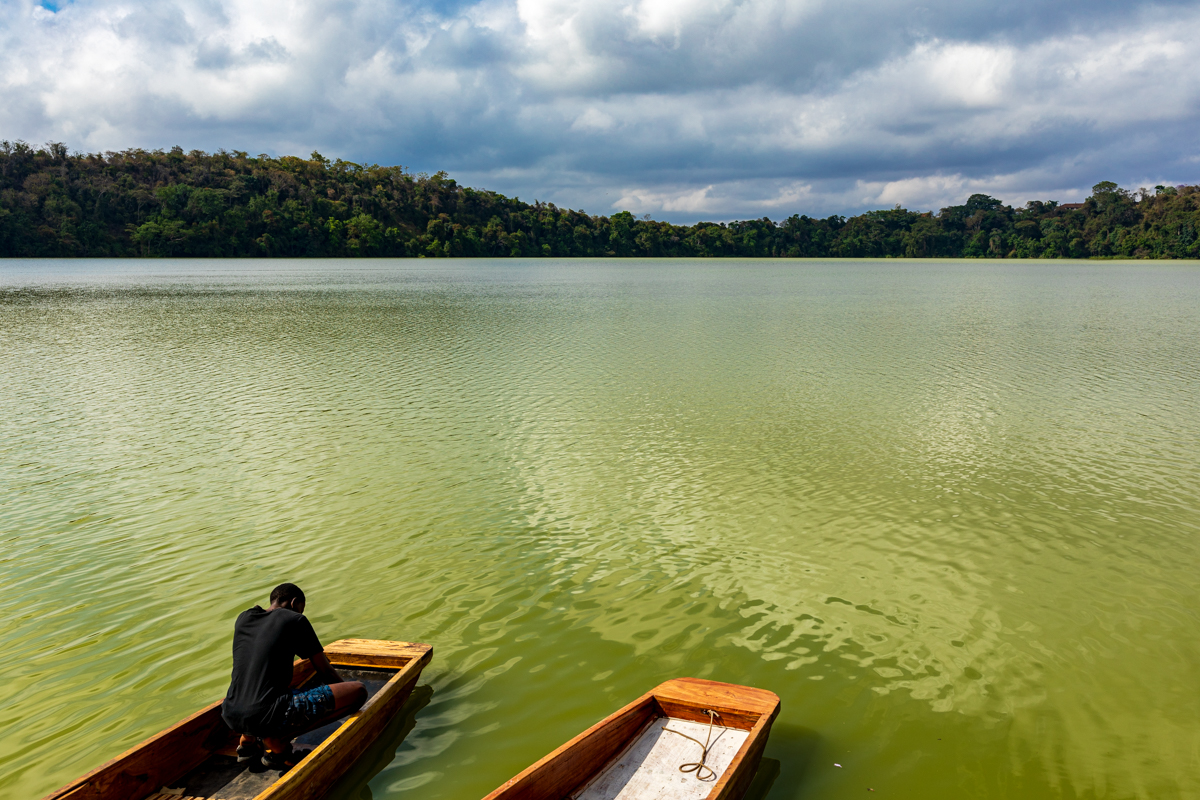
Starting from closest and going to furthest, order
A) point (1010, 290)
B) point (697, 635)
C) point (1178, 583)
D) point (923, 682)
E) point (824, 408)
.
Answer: point (923, 682) → point (697, 635) → point (1178, 583) → point (824, 408) → point (1010, 290)

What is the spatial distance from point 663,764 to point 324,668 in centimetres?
326

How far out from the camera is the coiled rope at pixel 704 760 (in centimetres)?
600

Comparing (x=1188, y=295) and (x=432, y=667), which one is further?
(x=1188, y=295)

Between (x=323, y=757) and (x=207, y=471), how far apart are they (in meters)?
10.2

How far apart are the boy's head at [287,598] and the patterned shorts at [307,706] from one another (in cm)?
74

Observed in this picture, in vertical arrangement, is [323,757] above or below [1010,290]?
below

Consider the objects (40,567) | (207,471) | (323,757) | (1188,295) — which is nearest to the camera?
(323,757)

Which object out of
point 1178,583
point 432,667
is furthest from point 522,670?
point 1178,583

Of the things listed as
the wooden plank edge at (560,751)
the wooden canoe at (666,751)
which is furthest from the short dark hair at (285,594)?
the wooden canoe at (666,751)

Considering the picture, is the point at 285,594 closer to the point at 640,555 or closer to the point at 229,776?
the point at 229,776

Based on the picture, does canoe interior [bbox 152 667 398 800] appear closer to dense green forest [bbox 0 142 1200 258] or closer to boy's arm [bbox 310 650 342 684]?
boy's arm [bbox 310 650 342 684]

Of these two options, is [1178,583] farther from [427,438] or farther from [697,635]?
[427,438]

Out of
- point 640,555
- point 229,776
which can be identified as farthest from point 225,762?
point 640,555

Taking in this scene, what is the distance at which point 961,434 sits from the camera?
648 inches
